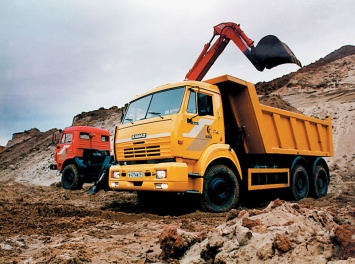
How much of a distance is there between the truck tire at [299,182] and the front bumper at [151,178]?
4.16 meters

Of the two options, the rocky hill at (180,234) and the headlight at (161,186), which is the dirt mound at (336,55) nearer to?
the rocky hill at (180,234)

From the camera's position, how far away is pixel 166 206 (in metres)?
7.94

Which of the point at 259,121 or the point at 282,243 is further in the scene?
the point at 259,121

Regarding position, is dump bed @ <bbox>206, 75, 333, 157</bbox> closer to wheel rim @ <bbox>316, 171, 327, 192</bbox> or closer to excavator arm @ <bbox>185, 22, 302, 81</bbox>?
wheel rim @ <bbox>316, 171, 327, 192</bbox>

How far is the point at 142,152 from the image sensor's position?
6676 mm

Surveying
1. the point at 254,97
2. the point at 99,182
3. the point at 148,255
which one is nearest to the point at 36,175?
the point at 99,182

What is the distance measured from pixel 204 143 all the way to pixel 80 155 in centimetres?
810

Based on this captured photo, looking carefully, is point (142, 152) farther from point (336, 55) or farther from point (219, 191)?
point (336, 55)

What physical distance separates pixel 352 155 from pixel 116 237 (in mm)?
14986

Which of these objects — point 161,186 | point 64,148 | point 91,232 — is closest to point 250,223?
point 91,232

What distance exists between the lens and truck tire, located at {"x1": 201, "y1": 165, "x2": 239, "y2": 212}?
6500 mm

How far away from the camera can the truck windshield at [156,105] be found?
6684 millimetres

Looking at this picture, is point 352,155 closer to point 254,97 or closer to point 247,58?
point 247,58

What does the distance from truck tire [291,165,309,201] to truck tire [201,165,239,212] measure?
2.73 metres
